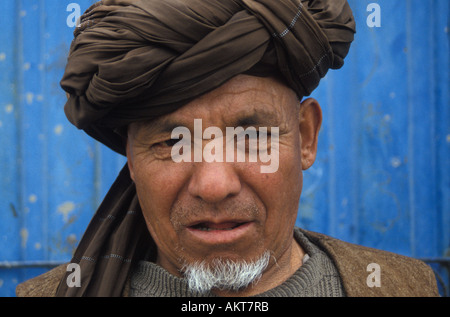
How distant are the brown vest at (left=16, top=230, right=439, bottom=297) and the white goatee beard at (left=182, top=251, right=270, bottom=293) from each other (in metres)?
0.31

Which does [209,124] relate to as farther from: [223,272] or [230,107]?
[223,272]

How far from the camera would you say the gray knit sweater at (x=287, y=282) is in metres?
1.53

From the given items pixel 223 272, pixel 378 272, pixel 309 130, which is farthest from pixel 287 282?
pixel 309 130

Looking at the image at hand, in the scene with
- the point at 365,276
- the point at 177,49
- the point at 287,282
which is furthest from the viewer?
the point at 365,276

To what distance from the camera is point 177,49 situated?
51.1 inches

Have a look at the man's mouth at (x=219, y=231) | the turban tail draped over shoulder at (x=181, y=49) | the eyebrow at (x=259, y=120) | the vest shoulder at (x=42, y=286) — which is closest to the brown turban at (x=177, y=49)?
the turban tail draped over shoulder at (x=181, y=49)

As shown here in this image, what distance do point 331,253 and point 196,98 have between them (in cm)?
86

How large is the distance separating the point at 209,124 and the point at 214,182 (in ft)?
0.62

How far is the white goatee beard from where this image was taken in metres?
1.41

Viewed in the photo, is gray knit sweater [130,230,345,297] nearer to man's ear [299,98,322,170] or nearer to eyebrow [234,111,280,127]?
man's ear [299,98,322,170]

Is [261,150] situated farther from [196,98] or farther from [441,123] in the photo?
[441,123]

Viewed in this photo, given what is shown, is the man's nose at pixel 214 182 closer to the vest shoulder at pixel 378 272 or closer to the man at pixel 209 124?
the man at pixel 209 124
